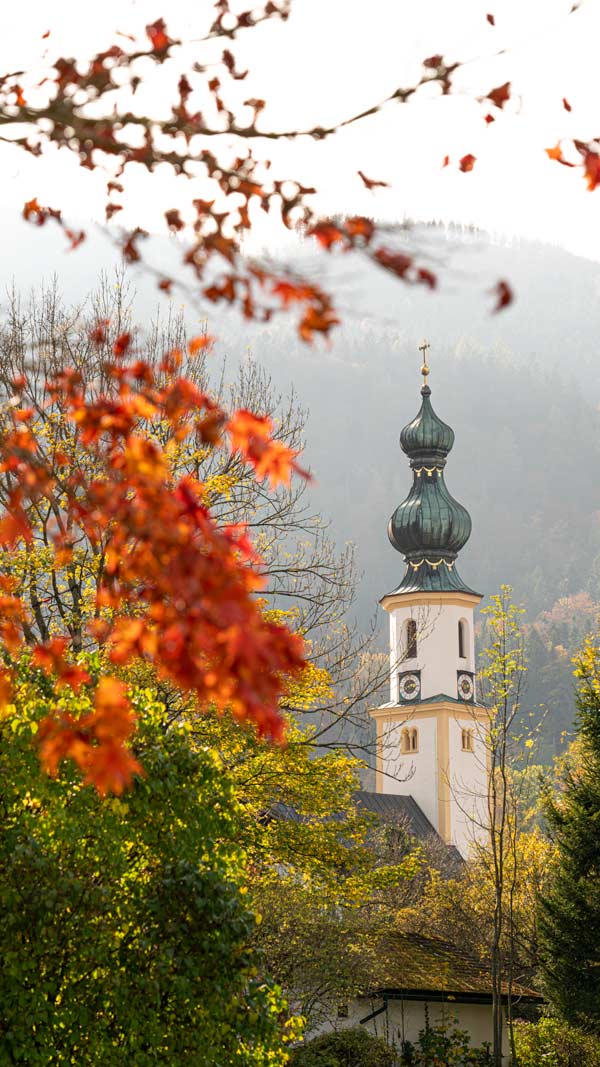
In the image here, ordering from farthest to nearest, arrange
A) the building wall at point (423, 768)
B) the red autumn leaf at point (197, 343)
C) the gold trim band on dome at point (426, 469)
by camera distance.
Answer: the gold trim band on dome at point (426, 469) < the building wall at point (423, 768) < the red autumn leaf at point (197, 343)

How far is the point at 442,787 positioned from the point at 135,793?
53.7 m

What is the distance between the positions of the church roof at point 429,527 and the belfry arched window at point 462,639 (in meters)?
1.89

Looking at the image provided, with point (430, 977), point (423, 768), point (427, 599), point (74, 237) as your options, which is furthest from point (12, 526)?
point (423, 768)

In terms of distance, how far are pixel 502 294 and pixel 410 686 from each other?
6028 cm

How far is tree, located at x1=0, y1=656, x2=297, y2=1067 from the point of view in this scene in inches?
334

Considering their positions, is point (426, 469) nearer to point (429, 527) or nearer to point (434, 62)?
point (429, 527)

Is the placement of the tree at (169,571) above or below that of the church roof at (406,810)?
below

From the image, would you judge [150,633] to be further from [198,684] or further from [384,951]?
[384,951]

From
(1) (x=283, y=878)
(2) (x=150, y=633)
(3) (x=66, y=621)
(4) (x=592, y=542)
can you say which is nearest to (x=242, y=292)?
(2) (x=150, y=633)

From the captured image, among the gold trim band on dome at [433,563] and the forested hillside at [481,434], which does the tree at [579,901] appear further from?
the forested hillside at [481,434]

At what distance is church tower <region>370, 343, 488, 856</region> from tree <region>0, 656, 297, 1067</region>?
52.0 meters

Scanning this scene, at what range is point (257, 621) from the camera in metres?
3.19

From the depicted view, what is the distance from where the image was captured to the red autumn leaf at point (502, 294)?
393 cm

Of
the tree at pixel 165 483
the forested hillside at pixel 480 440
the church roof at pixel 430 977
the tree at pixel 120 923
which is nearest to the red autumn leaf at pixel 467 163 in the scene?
the tree at pixel 120 923
